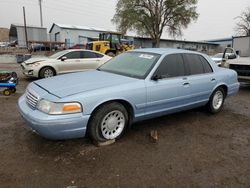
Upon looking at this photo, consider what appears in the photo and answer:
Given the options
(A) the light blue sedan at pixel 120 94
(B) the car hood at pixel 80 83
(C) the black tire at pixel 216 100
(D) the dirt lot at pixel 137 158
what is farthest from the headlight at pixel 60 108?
(C) the black tire at pixel 216 100

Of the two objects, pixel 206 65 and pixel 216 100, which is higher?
pixel 206 65

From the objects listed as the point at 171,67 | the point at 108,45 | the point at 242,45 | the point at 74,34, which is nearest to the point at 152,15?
the point at 74,34

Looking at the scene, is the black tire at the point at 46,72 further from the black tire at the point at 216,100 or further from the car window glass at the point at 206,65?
the black tire at the point at 216,100

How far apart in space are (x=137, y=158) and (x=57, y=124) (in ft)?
4.00

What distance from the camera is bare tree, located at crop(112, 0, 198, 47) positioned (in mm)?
39188

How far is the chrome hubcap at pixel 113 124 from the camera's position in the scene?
3514 mm

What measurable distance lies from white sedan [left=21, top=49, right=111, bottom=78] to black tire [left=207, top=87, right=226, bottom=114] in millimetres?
6563

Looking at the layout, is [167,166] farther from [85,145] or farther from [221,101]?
[221,101]

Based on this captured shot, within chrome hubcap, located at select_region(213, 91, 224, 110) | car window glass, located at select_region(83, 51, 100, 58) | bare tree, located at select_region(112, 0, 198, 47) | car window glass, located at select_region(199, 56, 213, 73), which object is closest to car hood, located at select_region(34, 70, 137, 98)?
car window glass, located at select_region(199, 56, 213, 73)

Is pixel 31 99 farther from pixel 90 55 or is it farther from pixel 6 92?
pixel 90 55

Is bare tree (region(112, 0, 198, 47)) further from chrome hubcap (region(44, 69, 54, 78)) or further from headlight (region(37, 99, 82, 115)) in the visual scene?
headlight (region(37, 99, 82, 115))

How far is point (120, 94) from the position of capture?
3.48 m

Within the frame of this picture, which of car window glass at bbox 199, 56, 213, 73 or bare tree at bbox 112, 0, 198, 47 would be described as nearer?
car window glass at bbox 199, 56, 213, 73

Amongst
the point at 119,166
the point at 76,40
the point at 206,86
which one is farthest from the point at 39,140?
the point at 76,40
